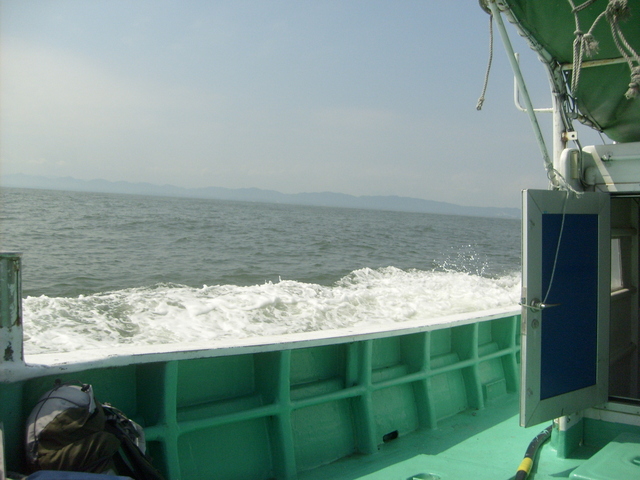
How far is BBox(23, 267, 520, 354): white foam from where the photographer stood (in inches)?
271

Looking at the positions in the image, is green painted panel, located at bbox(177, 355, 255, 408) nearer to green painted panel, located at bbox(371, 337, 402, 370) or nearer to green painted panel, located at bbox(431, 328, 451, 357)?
green painted panel, located at bbox(371, 337, 402, 370)

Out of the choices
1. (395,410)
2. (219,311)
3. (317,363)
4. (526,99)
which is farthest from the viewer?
(219,311)

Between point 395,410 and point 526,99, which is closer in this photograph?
point 526,99

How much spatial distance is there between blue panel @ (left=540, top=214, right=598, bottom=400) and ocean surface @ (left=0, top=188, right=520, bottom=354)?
4.36 metres

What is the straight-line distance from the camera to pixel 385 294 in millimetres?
10805

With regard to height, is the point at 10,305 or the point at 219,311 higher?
the point at 10,305

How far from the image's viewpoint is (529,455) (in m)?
3.09

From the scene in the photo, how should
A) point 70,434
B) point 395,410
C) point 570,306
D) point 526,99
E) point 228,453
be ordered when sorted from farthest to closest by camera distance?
point 395,410 → point 570,306 → point 526,99 → point 228,453 → point 70,434

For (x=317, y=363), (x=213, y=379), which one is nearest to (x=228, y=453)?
(x=213, y=379)

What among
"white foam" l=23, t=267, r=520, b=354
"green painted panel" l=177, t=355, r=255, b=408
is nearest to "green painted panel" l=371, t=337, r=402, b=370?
"green painted panel" l=177, t=355, r=255, b=408

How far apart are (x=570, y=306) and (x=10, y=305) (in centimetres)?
301

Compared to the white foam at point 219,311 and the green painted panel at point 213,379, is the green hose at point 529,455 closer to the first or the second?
the green painted panel at point 213,379

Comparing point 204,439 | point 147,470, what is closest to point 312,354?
point 204,439

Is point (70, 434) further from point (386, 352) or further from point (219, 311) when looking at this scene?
point (219, 311)
